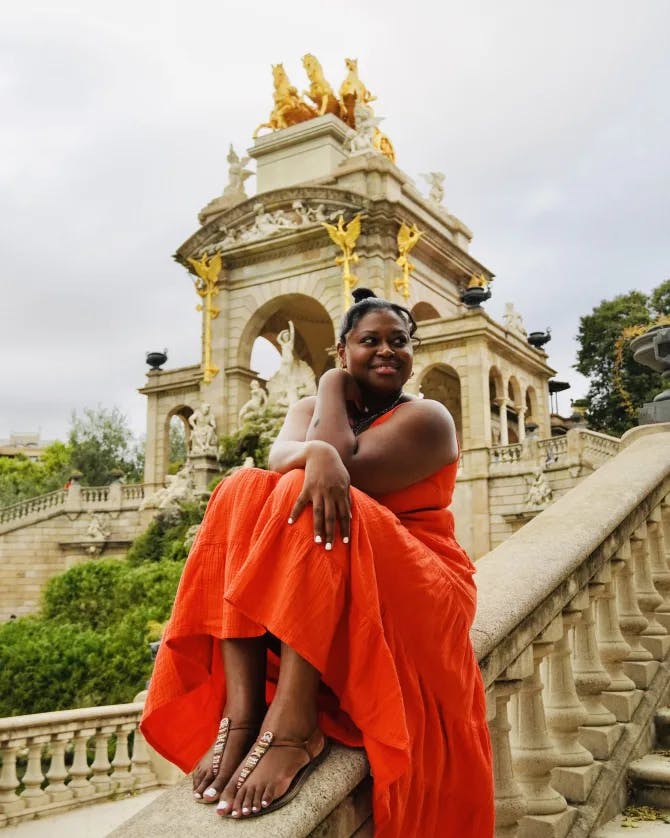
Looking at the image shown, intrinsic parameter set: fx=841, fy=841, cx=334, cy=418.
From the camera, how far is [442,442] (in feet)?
8.02

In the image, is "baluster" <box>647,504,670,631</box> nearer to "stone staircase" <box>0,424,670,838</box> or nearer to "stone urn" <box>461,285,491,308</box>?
"stone staircase" <box>0,424,670,838</box>

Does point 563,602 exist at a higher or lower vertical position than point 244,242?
lower

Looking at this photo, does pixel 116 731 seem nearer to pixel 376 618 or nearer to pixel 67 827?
pixel 67 827

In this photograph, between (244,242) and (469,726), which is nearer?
(469,726)

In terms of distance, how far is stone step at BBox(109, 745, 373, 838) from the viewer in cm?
179

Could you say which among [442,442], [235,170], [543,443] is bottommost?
[442,442]

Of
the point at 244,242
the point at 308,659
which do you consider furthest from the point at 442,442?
the point at 244,242

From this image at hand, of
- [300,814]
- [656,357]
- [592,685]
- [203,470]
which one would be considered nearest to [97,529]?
[203,470]

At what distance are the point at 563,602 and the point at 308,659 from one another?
4.98ft

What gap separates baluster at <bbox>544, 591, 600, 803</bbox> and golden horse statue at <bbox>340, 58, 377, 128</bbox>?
104 ft

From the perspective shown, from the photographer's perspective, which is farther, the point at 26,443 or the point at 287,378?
the point at 26,443

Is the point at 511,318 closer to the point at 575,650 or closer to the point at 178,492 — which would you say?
the point at 178,492

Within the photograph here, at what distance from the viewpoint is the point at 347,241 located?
84.9 ft

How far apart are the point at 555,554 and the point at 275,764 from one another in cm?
167
